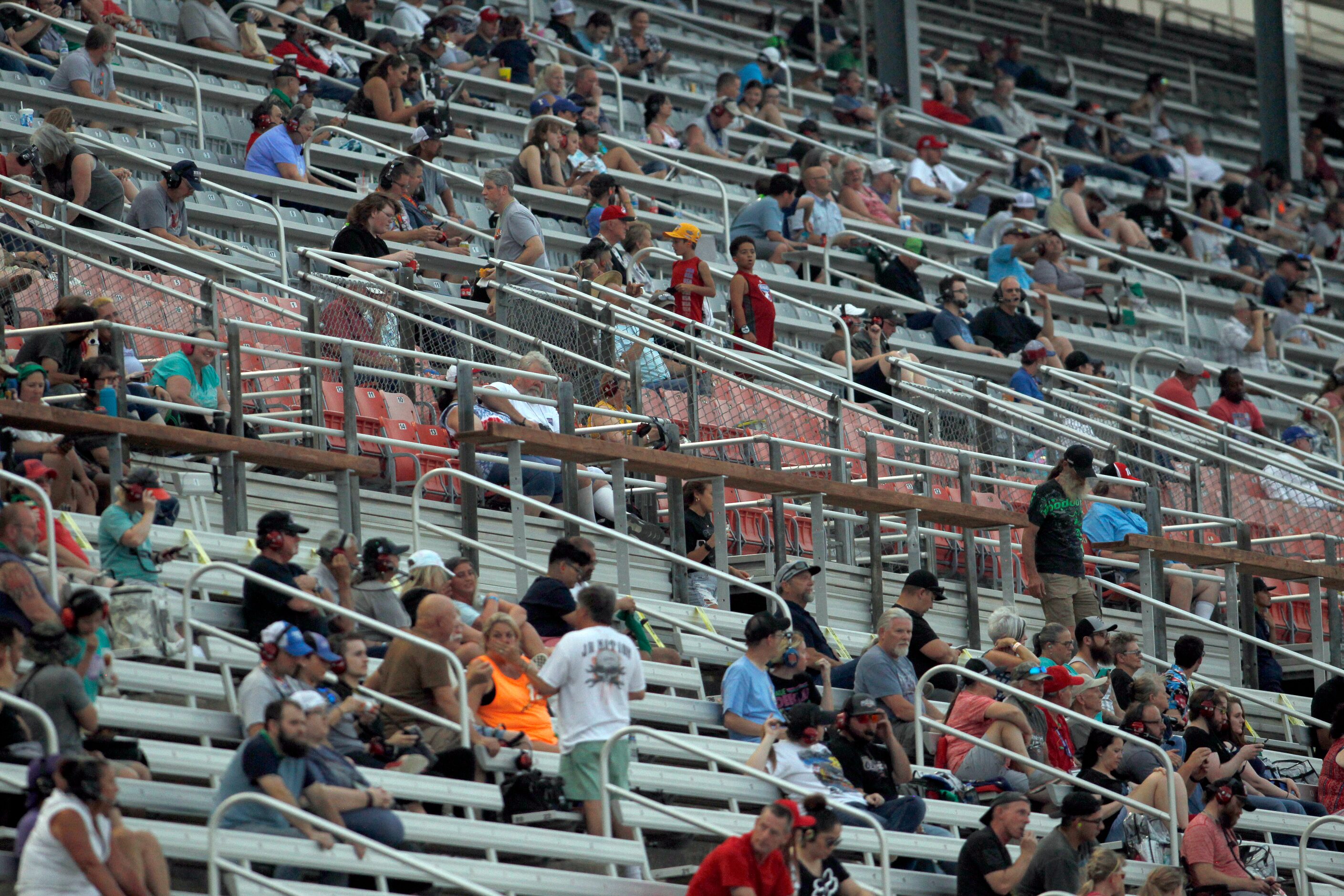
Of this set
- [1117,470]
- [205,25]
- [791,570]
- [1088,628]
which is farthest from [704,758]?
[205,25]

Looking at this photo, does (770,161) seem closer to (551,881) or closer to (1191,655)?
(1191,655)

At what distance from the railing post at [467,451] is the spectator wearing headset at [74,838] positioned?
3673 millimetres

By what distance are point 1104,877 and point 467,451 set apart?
3.51m

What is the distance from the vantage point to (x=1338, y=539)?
14312mm

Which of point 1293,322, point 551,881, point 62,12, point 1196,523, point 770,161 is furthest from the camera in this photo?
point 1293,322

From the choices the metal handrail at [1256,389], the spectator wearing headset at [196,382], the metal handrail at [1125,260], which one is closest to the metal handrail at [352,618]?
the spectator wearing headset at [196,382]

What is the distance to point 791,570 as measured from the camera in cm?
1048

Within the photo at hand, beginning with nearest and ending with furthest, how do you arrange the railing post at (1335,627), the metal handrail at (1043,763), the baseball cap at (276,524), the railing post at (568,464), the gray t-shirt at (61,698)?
the gray t-shirt at (61,698) → the baseball cap at (276,524) → the metal handrail at (1043,763) → the railing post at (568,464) → the railing post at (1335,627)

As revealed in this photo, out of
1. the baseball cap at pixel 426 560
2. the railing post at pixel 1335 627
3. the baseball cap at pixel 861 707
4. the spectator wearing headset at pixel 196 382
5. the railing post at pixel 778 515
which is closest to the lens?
the baseball cap at pixel 426 560

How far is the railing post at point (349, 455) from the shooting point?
10.3 m

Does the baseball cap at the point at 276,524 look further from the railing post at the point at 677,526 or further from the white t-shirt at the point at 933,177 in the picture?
the white t-shirt at the point at 933,177

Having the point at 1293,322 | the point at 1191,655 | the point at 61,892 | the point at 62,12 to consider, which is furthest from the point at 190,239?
the point at 1293,322

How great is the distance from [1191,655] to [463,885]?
5708mm

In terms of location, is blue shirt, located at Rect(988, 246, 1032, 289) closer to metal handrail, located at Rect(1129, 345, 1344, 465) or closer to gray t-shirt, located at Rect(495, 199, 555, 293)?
metal handrail, located at Rect(1129, 345, 1344, 465)
